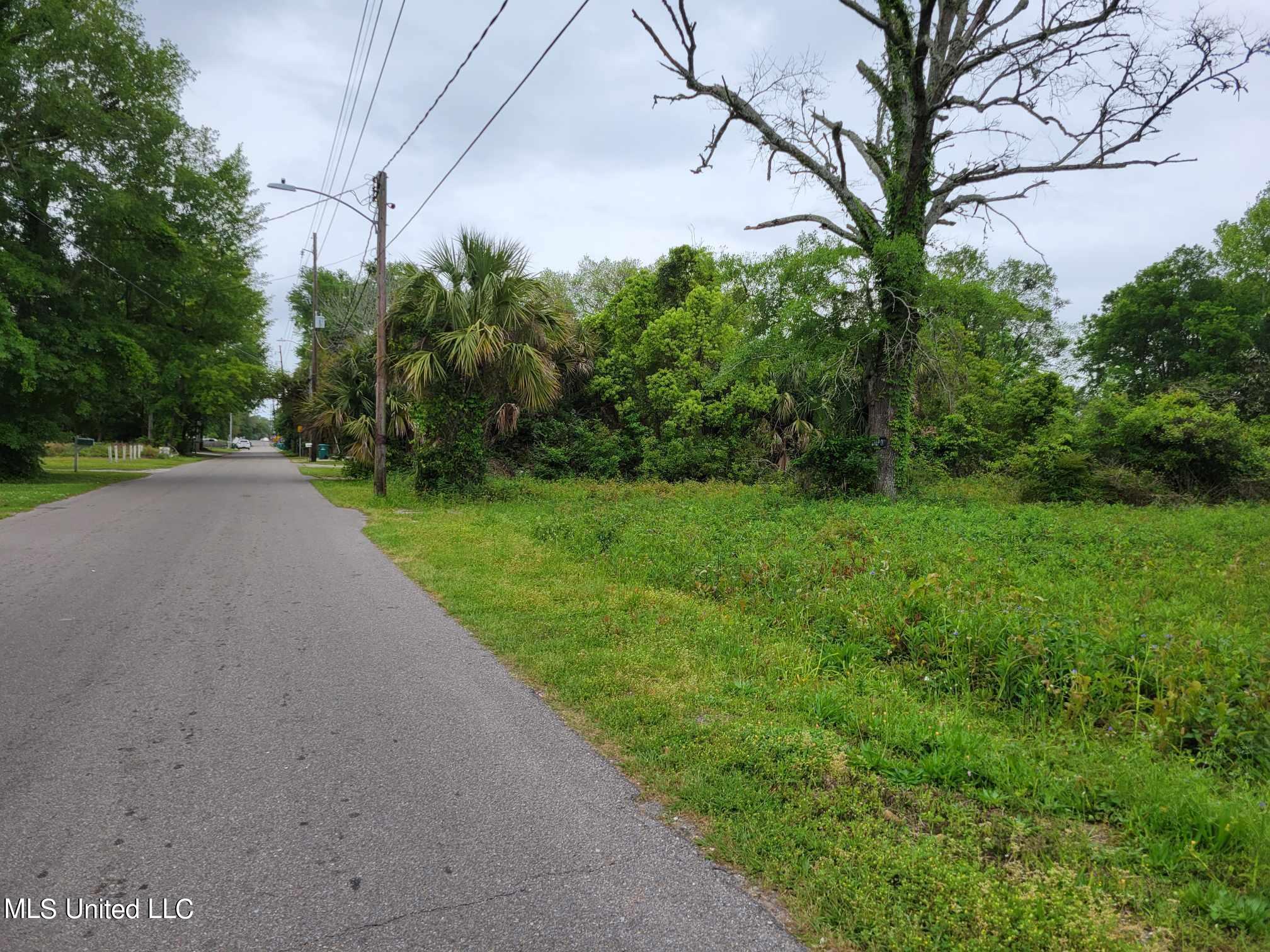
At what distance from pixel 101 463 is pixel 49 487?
2021 cm

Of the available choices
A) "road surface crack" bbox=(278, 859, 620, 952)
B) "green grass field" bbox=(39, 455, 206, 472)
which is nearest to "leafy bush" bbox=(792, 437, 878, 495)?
"road surface crack" bbox=(278, 859, 620, 952)

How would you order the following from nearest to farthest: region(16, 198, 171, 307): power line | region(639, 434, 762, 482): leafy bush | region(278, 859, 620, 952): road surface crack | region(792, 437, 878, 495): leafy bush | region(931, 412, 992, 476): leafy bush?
region(278, 859, 620, 952): road surface crack, region(792, 437, 878, 495): leafy bush, region(16, 198, 171, 307): power line, region(639, 434, 762, 482): leafy bush, region(931, 412, 992, 476): leafy bush

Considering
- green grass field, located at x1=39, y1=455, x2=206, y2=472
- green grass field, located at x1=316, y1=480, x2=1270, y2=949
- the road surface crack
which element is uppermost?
green grass field, located at x1=39, y1=455, x2=206, y2=472

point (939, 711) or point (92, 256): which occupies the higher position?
point (92, 256)

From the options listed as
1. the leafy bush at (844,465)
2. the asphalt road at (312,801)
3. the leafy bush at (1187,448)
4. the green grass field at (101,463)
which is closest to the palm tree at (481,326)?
the leafy bush at (844,465)

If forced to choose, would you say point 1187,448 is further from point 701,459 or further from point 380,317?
point 380,317

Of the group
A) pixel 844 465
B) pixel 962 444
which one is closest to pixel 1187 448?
pixel 844 465

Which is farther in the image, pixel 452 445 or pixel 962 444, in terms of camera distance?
pixel 962 444

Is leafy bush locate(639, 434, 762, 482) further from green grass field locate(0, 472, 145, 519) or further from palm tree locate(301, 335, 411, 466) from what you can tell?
green grass field locate(0, 472, 145, 519)

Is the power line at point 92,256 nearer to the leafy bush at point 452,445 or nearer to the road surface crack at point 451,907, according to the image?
the leafy bush at point 452,445

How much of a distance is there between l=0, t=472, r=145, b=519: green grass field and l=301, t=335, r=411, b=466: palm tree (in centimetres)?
693

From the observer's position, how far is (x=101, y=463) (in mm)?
37594

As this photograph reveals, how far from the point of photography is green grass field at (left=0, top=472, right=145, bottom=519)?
16.1 m

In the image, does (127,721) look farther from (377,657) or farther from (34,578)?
(34,578)
